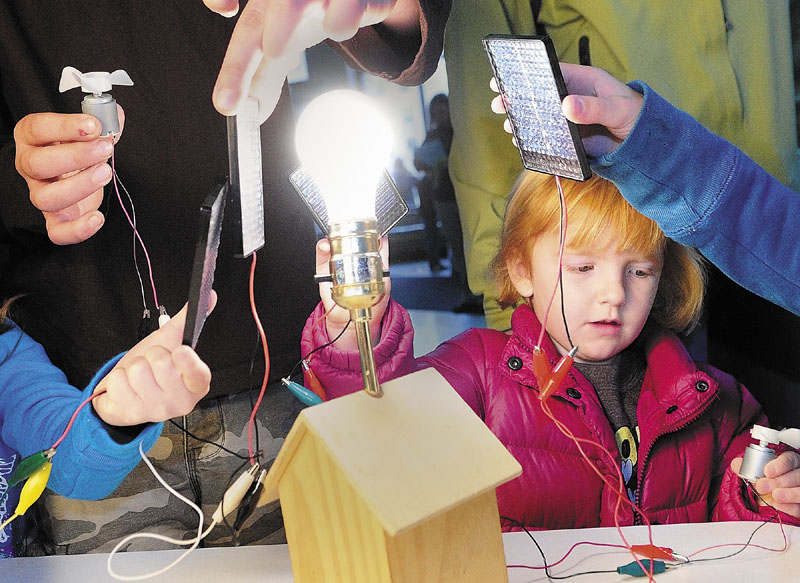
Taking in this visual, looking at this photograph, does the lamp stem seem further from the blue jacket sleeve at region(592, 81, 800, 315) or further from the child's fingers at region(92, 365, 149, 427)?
the blue jacket sleeve at region(592, 81, 800, 315)

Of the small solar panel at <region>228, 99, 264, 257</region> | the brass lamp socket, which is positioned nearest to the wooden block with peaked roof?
the brass lamp socket

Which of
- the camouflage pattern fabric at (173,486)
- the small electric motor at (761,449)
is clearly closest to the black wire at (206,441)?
the camouflage pattern fabric at (173,486)

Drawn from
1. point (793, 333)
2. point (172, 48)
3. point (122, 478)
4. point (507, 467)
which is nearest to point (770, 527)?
point (793, 333)

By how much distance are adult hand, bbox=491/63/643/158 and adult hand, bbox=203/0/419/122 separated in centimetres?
22

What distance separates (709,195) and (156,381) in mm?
711

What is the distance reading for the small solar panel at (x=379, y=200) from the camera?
0.89 m

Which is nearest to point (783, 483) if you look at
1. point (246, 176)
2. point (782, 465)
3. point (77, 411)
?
point (782, 465)

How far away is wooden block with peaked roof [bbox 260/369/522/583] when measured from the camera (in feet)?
2.21

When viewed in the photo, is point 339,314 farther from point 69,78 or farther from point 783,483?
point 783,483

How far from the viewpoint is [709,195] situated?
925 mm

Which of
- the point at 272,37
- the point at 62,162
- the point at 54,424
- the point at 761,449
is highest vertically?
the point at 272,37

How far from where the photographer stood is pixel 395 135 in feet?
3.25

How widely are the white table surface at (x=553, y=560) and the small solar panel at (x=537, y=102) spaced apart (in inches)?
18.9

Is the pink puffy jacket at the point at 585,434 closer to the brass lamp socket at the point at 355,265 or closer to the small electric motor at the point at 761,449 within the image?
the small electric motor at the point at 761,449
